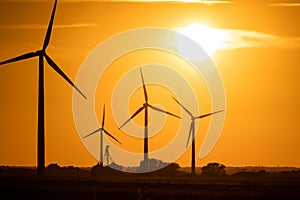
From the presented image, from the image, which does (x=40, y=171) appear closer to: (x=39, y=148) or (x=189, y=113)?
(x=39, y=148)

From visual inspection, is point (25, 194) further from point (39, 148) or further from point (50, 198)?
point (39, 148)

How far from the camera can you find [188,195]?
3219 inches

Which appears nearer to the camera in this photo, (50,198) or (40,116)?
(50,198)

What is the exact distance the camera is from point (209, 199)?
75.9 meters

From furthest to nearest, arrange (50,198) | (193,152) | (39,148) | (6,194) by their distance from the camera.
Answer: (193,152)
(39,148)
(6,194)
(50,198)

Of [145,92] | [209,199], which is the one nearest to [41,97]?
[209,199]

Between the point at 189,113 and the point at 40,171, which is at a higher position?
the point at 189,113

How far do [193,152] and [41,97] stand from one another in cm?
6161

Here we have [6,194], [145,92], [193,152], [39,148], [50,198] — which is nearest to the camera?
[50,198]

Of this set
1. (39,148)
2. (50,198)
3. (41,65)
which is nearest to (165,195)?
(50,198)


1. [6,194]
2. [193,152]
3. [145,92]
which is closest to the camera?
[6,194]

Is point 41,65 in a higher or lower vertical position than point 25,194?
higher

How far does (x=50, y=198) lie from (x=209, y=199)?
41.0ft

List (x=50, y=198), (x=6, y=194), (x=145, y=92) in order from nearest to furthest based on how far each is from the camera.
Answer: (x=50, y=198) < (x=6, y=194) < (x=145, y=92)
